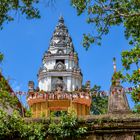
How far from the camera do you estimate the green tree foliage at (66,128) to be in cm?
747

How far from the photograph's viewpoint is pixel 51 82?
38.0m

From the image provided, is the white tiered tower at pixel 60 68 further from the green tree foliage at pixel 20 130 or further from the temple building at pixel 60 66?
the green tree foliage at pixel 20 130

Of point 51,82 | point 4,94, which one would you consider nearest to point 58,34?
point 51,82

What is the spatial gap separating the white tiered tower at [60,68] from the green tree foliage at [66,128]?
29.5m

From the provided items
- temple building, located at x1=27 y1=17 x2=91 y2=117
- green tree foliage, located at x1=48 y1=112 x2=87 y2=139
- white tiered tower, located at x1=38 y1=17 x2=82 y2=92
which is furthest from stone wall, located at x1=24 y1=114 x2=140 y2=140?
white tiered tower, located at x1=38 y1=17 x2=82 y2=92

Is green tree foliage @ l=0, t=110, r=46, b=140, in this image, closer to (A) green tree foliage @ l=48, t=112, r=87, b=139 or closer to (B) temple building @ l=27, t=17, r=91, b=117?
(A) green tree foliage @ l=48, t=112, r=87, b=139

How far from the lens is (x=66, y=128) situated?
7523 millimetres

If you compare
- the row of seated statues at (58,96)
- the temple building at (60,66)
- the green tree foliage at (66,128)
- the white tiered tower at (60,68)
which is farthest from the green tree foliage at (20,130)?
the white tiered tower at (60,68)

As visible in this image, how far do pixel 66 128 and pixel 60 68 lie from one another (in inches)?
1229

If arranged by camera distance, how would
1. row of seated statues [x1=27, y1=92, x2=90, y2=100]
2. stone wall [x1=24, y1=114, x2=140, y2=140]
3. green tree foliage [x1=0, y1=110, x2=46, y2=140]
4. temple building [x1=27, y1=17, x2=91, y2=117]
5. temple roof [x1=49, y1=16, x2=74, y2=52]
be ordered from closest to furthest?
stone wall [x1=24, y1=114, x2=140, y2=140]
green tree foliage [x1=0, y1=110, x2=46, y2=140]
row of seated statues [x1=27, y1=92, x2=90, y2=100]
temple building [x1=27, y1=17, x2=91, y2=117]
temple roof [x1=49, y1=16, x2=74, y2=52]

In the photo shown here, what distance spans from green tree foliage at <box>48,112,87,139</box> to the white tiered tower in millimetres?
29521

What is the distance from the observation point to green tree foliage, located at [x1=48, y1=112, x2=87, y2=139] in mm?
7469

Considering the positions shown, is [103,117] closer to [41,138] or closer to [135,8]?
[41,138]

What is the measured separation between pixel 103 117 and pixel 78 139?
701mm
